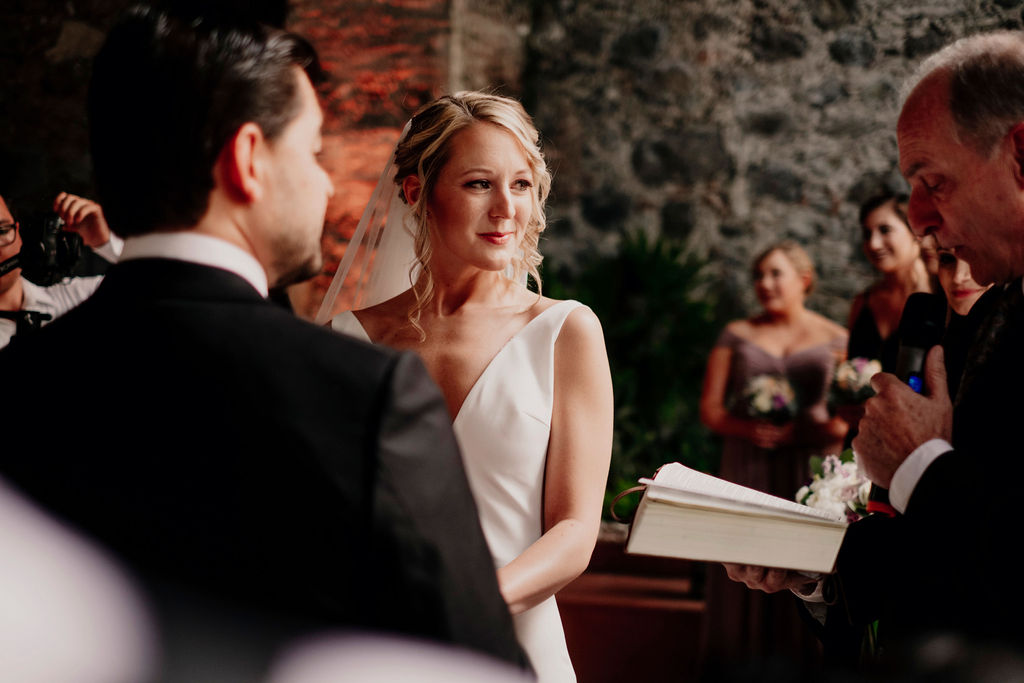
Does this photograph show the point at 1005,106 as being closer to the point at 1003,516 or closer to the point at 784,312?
the point at 1003,516

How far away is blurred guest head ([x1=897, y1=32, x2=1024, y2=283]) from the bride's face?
32.4 inches

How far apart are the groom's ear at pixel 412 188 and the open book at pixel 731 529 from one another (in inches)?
41.2

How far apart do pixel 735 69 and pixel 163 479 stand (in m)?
5.69

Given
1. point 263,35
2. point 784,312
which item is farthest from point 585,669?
point 263,35

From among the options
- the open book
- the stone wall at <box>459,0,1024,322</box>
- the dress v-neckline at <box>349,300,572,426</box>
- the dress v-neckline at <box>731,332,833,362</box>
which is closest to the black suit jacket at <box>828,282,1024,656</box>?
the open book

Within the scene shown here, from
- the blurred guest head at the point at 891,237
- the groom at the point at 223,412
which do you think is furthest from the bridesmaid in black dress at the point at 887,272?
the groom at the point at 223,412

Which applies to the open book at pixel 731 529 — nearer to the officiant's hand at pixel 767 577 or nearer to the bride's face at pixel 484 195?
the officiant's hand at pixel 767 577

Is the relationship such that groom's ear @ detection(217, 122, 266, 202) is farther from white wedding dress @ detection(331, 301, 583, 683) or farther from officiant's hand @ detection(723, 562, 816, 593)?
officiant's hand @ detection(723, 562, 816, 593)

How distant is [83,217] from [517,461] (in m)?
1.12

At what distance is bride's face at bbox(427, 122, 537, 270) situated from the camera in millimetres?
1900

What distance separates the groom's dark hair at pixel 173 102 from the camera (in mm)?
970

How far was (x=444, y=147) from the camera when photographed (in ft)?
6.37

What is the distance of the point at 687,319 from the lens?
5.63m

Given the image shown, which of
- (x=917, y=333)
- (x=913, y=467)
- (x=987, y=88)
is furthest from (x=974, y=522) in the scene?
(x=987, y=88)
